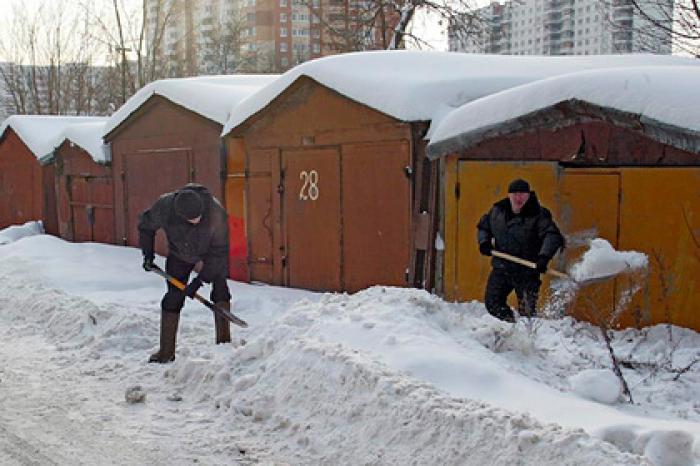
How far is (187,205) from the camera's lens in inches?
255

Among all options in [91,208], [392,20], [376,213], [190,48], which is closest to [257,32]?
[190,48]

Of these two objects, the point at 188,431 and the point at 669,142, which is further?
the point at 669,142

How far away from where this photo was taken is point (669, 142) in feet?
19.3

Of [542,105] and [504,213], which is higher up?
[542,105]

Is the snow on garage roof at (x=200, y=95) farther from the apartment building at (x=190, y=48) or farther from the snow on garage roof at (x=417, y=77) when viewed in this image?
the apartment building at (x=190, y=48)

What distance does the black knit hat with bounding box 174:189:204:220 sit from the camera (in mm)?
6488

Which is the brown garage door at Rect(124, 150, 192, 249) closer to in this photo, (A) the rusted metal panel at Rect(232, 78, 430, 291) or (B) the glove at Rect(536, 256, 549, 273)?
(A) the rusted metal panel at Rect(232, 78, 430, 291)

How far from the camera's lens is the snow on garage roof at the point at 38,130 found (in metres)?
18.2

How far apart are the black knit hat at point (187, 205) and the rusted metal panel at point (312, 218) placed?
340cm

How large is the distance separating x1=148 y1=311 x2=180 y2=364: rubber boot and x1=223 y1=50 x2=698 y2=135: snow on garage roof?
3.29 m

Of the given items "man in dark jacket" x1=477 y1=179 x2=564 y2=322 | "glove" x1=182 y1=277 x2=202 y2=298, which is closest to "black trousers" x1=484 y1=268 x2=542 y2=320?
"man in dark jacket" x1=477 y1=179 x2=564 y2=322

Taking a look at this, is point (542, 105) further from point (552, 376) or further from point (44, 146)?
point (44, 146)

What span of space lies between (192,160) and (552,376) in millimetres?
8609

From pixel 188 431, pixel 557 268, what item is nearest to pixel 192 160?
pixel 557 268
